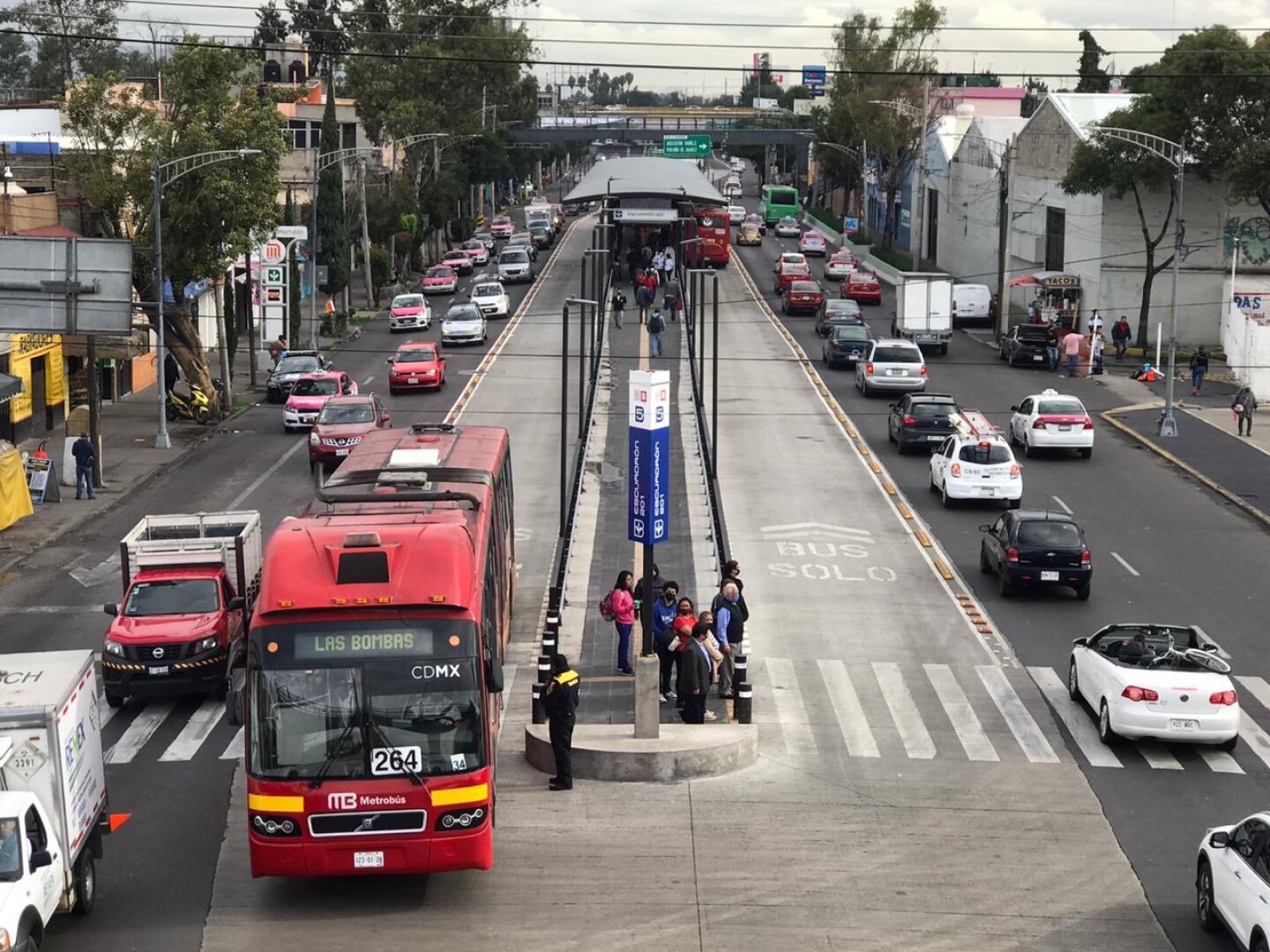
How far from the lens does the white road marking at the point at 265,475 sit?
39.6 m

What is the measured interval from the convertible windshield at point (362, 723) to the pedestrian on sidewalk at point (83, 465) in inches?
1025

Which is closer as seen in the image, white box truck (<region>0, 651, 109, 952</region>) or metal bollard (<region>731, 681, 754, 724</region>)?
white box truck (<region>0, 651, 109, 952</region>)

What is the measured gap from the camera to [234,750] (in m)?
22.6

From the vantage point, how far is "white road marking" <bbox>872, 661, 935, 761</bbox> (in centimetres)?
2291

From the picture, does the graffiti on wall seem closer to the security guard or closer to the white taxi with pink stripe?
the white taxi with pink stripe

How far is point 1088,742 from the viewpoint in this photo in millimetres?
23344

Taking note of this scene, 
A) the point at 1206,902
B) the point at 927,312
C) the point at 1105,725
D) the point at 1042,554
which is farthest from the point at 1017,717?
the point at 927,312

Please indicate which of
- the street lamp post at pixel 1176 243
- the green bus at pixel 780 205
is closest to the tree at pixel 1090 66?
the green bus at pixel 780 205

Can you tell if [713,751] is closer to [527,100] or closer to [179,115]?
[179,115]

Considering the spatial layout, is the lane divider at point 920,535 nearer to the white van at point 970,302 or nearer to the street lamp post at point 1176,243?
the street lamp post at point 1176,243

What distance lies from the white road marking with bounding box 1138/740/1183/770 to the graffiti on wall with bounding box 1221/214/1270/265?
46.5 m

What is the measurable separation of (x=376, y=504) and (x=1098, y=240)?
52137 millimetres

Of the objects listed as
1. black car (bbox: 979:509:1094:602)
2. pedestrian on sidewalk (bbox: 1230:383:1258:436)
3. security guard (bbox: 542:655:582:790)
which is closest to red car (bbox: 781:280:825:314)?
pedestrian on sidewalk (bbox: 1230:383:1258:436)

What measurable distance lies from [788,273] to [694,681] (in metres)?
61.3
